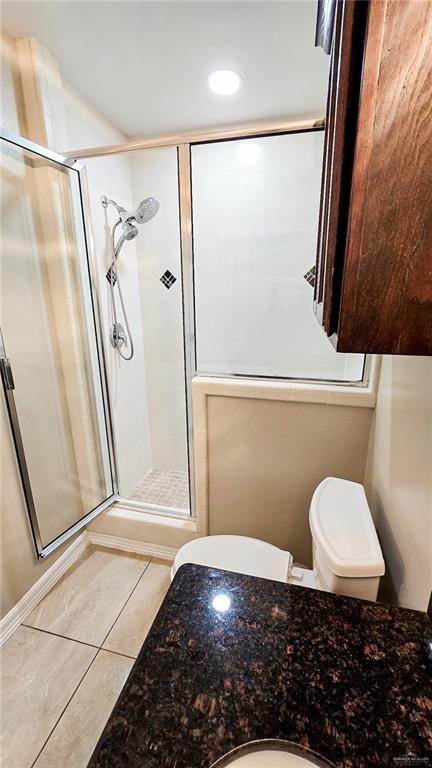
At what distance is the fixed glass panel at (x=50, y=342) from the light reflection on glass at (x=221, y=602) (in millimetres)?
1175

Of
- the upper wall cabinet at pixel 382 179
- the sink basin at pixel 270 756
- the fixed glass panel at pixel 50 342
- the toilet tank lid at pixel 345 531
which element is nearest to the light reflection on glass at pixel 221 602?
the sink basin at pixel 270 756

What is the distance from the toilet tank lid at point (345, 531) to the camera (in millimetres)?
879

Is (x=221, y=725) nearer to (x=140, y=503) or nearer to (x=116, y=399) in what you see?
(x=140, y=503)

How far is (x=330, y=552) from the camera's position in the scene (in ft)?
3.01

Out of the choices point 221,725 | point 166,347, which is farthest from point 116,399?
point 221,725

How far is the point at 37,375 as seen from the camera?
5.25 ft

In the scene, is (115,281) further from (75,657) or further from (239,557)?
(75,657)

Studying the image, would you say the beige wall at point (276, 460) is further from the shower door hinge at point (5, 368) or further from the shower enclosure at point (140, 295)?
the shower door hinge at point (5, 368)

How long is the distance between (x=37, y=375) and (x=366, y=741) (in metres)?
1.66

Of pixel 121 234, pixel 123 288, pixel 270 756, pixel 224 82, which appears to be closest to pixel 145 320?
pixel 123 288

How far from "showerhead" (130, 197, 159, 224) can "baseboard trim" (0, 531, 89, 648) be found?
6.41ft

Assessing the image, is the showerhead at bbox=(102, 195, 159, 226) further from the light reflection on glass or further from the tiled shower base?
the light reflection on glass

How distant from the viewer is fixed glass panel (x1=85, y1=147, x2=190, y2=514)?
1.98 meters

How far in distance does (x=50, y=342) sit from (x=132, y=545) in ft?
4.16
